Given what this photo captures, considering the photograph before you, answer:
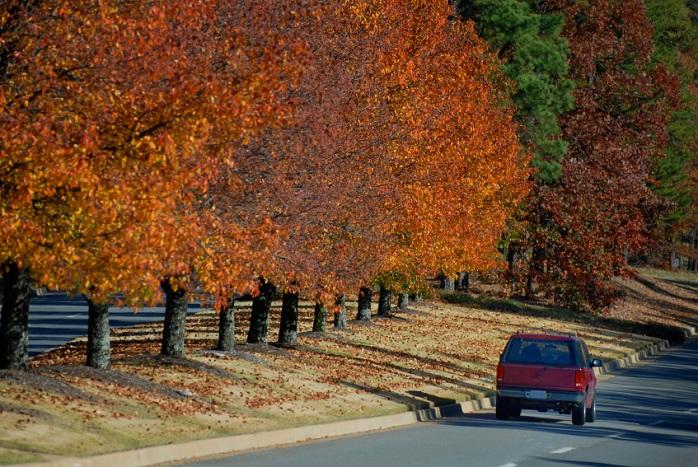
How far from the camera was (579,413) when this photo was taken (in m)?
25.5

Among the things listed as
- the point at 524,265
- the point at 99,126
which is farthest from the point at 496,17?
the point at 99,126

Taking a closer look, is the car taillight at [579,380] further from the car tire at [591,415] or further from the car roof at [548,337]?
the car tire at [591,415]

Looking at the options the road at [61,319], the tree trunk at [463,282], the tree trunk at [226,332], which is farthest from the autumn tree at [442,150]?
the tree trunk at [463,282]

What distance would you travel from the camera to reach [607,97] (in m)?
72.4

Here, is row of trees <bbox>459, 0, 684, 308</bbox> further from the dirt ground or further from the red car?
the red car

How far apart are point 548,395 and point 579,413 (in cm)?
69

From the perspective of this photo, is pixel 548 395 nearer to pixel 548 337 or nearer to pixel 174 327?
pixel 548 337

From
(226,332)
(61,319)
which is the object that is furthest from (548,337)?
(61,319)

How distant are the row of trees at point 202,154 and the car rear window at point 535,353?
3.73 m

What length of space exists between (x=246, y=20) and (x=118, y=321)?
28.2 m

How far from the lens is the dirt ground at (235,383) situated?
1756 centimetres

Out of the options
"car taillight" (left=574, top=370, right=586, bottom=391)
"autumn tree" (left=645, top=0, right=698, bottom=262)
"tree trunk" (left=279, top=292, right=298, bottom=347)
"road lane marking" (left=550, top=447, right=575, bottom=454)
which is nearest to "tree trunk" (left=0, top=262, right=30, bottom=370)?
"road lane marking" (left=550, top=447, right=575, bottom=454)

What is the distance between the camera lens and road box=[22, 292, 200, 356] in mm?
37469

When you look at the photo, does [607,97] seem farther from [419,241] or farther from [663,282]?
[419,241]
